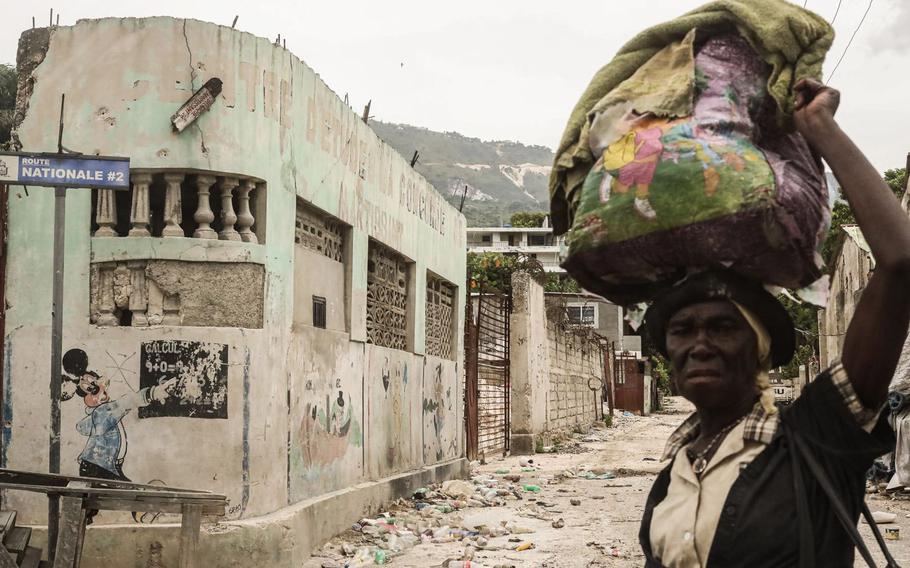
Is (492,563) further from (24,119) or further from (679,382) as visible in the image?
(679,382)

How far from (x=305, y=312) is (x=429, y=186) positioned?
4.39m

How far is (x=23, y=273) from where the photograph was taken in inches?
265

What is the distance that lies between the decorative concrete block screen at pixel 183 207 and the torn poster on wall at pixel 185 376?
2.57 feet

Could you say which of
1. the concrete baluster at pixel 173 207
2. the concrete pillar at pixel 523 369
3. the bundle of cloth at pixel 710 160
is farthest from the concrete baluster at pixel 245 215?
the concrete pillar at pixel 523 369

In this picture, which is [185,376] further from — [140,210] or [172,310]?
[140,210]

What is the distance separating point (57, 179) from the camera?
5.30 meters

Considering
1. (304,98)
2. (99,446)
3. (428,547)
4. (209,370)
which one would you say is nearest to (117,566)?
(99,446)

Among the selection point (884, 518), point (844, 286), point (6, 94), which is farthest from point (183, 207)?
point (844, 286)

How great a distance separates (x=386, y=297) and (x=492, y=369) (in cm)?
639

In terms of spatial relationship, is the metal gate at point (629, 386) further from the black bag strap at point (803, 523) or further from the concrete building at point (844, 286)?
the black bag strap at point (803, 523)

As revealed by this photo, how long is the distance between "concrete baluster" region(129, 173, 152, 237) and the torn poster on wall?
0.77 m

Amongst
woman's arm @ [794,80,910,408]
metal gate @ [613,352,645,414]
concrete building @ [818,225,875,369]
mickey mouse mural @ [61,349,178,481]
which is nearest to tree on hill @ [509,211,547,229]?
metal gate @ [613,352,645,414]

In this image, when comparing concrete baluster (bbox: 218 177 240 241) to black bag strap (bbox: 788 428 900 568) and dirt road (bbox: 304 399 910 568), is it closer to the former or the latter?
dirt road (bbox: 304 399 910 568)

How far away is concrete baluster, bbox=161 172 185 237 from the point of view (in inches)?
266
